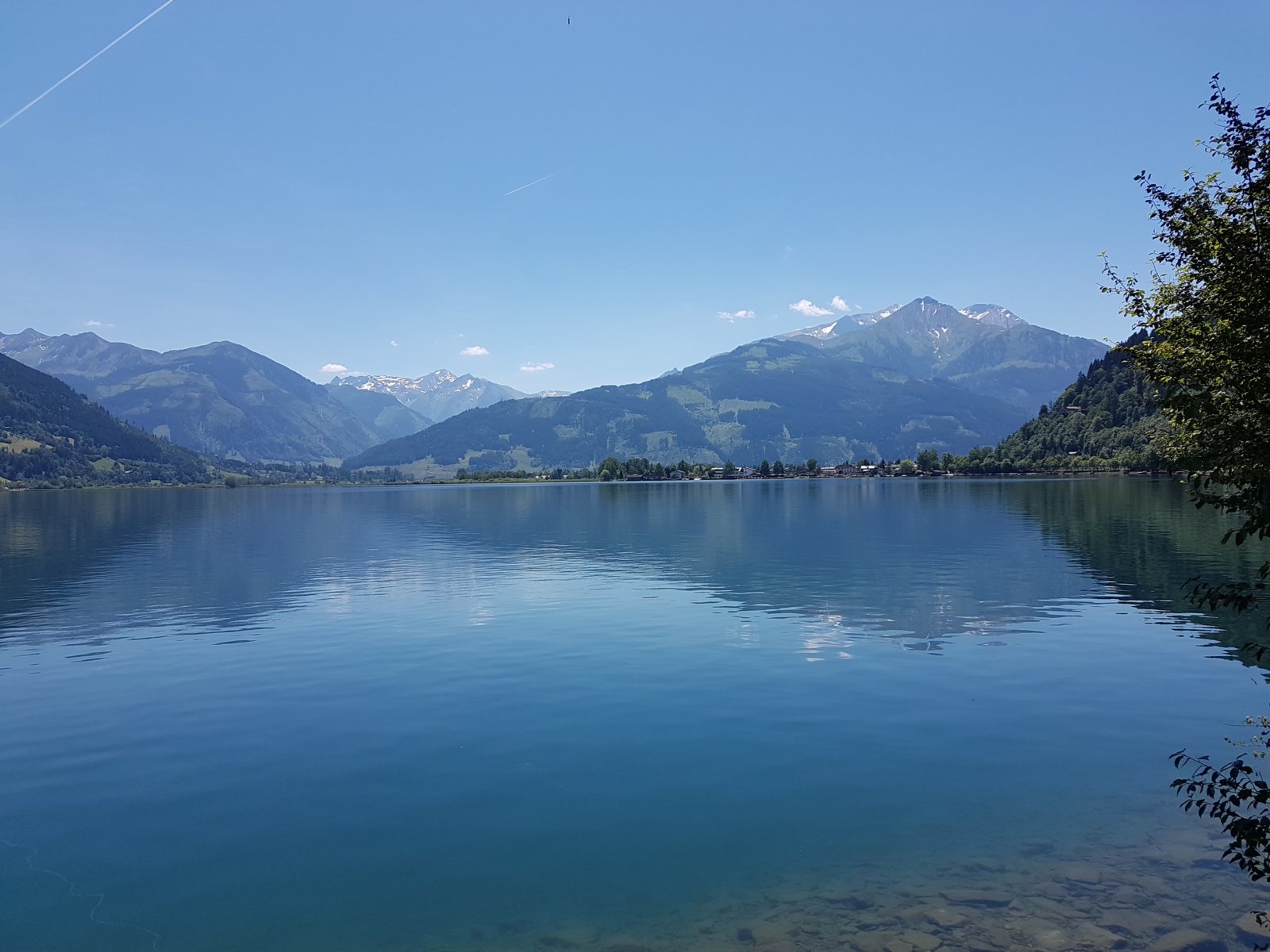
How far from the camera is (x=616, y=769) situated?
27.6 metres

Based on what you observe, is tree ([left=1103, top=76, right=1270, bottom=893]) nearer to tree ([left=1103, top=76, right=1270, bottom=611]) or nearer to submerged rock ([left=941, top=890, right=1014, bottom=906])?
tree ([left=1103, top=76, right=1270, bottom=611])

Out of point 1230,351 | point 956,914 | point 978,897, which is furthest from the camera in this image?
point 978,897

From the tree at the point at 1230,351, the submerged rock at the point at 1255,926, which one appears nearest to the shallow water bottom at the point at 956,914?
the submerged rock at the point at 1255,926

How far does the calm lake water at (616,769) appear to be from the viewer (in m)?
18.5

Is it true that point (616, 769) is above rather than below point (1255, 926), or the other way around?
below

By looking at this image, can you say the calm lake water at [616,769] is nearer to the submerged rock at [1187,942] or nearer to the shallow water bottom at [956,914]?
the shallow water bottom at [956,914]

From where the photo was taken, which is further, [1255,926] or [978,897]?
[978,897]

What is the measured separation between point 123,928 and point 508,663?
26.2m

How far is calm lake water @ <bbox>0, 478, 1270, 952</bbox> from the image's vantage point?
18.5 meters

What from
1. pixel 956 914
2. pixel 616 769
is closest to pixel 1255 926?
pixel 956 914

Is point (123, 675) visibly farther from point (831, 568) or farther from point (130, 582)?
point (831, 568)

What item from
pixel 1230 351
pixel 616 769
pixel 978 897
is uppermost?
pixel 1230 351

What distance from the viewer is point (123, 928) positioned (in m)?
18.3

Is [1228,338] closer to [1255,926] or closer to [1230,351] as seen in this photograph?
[1230,351]
